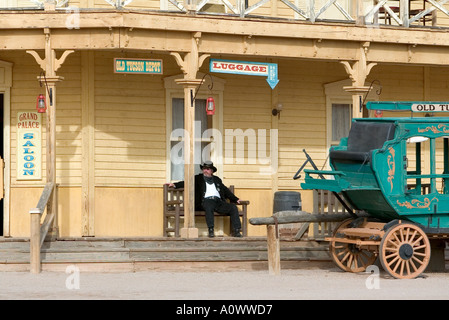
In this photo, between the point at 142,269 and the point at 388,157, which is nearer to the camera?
the point at 388,157

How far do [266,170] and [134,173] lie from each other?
2724mm

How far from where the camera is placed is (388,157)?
16234 mm

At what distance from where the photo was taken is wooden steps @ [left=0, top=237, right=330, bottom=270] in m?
17.7

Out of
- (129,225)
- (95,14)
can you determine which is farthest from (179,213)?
(95,14)

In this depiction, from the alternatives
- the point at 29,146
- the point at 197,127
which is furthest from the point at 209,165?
the point at 29,146

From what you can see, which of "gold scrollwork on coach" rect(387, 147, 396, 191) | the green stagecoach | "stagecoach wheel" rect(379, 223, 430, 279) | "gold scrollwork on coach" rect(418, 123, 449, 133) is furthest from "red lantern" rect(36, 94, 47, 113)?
"gold scrollwork on coach" rect(418, 123, 449, 133)

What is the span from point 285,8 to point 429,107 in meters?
5.69

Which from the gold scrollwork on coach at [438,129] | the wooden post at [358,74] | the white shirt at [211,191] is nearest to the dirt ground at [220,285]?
the gold scrollwork on coach at [438,129]

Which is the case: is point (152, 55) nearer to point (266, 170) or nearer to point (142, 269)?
point (266, 170)

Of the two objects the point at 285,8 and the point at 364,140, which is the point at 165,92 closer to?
the point at 285,8

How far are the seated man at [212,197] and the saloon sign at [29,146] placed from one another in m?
2.62

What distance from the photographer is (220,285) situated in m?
15.3

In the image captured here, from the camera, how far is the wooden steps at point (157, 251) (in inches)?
696

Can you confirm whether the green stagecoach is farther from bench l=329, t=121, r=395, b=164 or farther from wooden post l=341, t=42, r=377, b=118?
wooden post l=341, t=42, r=377, b=118
